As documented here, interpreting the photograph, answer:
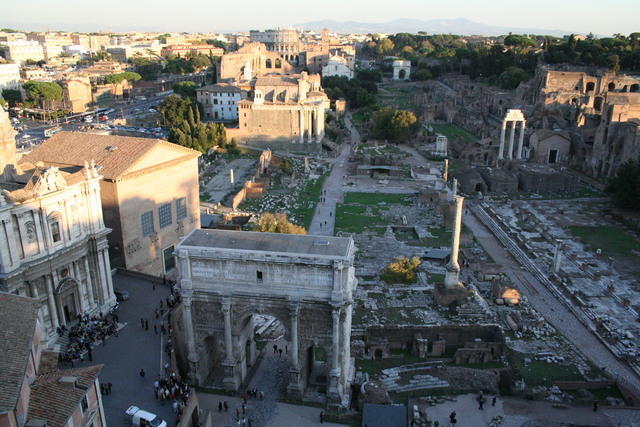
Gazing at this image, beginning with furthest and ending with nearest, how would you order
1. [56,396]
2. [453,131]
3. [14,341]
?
[453,131] → [56,396] → [14,341]

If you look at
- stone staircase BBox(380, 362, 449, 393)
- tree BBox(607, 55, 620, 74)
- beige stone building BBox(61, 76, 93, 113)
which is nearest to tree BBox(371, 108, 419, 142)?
tree BBox(607, 55, 620, 74)

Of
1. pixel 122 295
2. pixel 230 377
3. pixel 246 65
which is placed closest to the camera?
pixel 230 377

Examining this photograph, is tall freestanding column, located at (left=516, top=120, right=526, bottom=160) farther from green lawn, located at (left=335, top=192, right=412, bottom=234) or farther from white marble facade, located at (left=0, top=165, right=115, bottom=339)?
white marble facade, located at (left=0, top=165, right=115, bottom=339)

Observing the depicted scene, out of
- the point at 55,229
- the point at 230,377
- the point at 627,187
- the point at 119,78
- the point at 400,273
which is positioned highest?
the point at 55,229

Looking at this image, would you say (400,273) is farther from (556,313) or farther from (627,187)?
(627,187)

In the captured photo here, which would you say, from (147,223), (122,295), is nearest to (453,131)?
(147,223)

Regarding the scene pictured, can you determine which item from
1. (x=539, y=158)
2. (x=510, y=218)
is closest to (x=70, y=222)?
(x=510, y=218)
